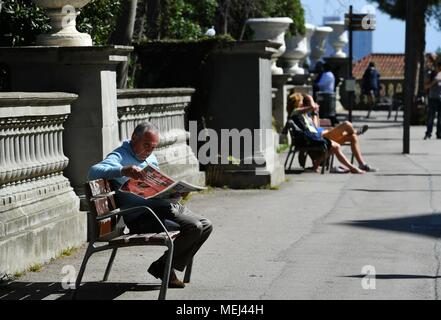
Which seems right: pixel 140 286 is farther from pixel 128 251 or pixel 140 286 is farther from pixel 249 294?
pixel 128 251

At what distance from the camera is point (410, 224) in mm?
13086

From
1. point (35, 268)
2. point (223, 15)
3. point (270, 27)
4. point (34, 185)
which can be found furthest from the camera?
point (223, 15)

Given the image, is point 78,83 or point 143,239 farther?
point 78,83

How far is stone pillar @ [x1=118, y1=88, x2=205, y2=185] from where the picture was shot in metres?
13.4

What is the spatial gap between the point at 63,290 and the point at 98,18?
7198 millimetres

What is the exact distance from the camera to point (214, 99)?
16844 mm

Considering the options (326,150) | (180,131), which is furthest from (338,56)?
(180,131)

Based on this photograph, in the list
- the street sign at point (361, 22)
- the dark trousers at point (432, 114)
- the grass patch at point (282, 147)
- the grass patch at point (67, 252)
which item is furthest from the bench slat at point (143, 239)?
the dark trousers at point (432, 114)

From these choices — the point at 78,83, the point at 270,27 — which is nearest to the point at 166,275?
the point at 78,83

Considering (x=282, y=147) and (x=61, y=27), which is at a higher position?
(x=61, y=27)

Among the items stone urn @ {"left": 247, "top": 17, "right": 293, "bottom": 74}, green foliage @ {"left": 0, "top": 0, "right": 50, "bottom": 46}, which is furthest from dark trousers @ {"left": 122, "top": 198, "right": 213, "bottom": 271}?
stone urn @ {"left": 247, "top": 17, "right": 293, "bottom": 74}

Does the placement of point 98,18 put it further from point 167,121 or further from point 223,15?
point 223,15

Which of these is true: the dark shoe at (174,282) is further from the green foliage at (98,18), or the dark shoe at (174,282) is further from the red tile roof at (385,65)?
the red tile roof at (385,65)

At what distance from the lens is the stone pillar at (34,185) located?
973cm
